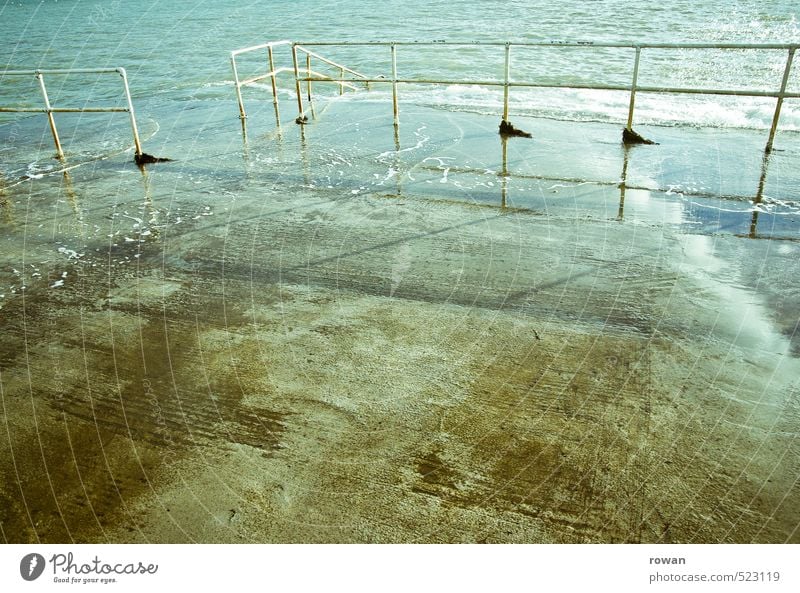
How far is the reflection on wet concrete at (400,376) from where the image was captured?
269 centimetres

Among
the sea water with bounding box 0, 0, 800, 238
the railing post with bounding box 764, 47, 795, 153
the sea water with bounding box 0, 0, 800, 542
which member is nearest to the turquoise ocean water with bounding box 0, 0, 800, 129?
the sea water with bounding box 0, 0, 800, 238

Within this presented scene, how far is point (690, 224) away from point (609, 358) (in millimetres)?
2437

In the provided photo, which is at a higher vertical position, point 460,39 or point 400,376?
point 460,39

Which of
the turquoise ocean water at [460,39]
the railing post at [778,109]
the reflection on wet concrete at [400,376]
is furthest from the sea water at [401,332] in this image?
the turquoise ocean water at [460,39]

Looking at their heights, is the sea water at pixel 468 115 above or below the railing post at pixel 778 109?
below

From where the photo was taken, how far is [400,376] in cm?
352

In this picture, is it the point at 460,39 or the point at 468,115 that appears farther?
the point at 460,39

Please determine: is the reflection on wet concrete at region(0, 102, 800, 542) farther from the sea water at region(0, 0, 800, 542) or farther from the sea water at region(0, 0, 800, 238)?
the sea water at region(0, 0, 800, 238)

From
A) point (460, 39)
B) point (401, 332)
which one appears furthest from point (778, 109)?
point (460, 39)

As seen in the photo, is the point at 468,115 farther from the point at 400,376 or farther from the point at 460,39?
the point at 460,39

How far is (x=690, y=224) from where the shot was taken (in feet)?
17.5

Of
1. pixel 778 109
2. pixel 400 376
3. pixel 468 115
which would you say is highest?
pixel 778 109

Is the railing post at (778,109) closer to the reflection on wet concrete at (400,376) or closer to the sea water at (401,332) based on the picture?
the sea water at (401,332)
